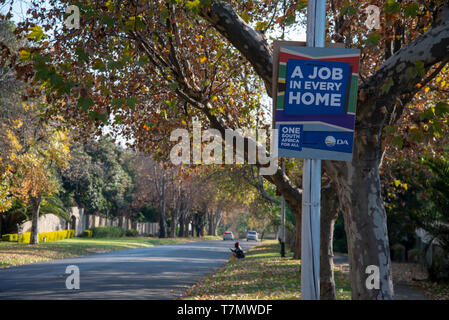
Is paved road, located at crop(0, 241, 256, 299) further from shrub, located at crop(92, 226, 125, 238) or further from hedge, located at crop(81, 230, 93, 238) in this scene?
shrub, located at crop(92, 226, 125, 238)

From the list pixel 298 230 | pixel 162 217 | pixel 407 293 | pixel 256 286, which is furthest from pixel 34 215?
pixel 162 217

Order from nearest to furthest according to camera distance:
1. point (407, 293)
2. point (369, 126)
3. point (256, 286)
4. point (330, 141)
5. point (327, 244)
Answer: point (330, 141) → point (369, 126) → point (327, 244) → point (407, 293) → point (256, 286)

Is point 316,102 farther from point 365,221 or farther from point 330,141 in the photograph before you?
point 365,221

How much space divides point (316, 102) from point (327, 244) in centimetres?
832

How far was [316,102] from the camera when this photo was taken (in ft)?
14.6

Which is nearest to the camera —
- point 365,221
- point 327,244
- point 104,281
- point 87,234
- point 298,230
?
point 365,221

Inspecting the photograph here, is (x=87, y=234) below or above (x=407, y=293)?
below

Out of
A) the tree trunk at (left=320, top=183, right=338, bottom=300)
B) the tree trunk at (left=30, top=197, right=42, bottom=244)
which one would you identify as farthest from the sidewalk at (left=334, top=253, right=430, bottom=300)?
the tree trunk at (left=30, top=197, right=42, bottom=244)

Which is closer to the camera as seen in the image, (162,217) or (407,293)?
(407,293)

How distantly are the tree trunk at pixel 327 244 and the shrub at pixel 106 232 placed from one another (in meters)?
43.2

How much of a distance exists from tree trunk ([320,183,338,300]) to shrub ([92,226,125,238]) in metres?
43.2

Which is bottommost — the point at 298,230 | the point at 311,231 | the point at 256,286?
the point at 256,286

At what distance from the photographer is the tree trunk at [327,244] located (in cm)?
1202

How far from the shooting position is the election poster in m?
4.42
